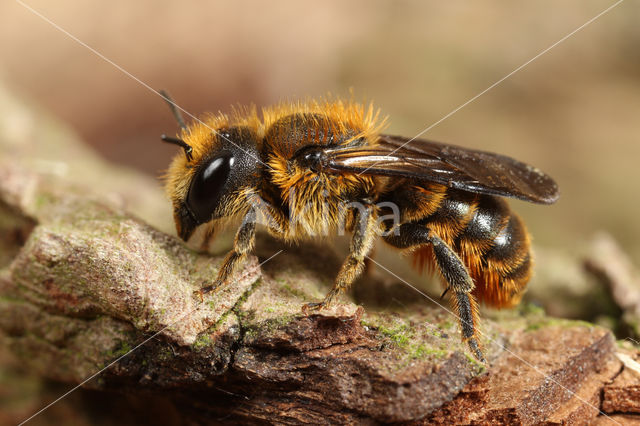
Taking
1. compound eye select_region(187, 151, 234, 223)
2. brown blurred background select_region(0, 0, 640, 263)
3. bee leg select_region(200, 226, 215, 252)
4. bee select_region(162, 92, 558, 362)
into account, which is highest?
brown blurred background select_region(0, 0, 640, 263)

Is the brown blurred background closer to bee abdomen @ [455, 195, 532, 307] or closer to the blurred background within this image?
the blurred background

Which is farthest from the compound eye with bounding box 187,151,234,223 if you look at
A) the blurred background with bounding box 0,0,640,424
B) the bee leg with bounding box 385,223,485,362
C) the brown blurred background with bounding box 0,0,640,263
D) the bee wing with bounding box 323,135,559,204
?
the blurred background with bounding box 0,0,640,424

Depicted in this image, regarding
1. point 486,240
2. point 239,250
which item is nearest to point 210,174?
point 239,250

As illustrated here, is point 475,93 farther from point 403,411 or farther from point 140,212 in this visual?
point 403,411

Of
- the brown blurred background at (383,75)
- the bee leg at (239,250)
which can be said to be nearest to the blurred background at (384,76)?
the brown blurred background at (383,75)

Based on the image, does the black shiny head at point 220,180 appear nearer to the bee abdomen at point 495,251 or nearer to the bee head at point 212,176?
the bee head at point 212,176

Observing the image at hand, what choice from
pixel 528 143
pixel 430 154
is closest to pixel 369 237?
pixel 430 154
